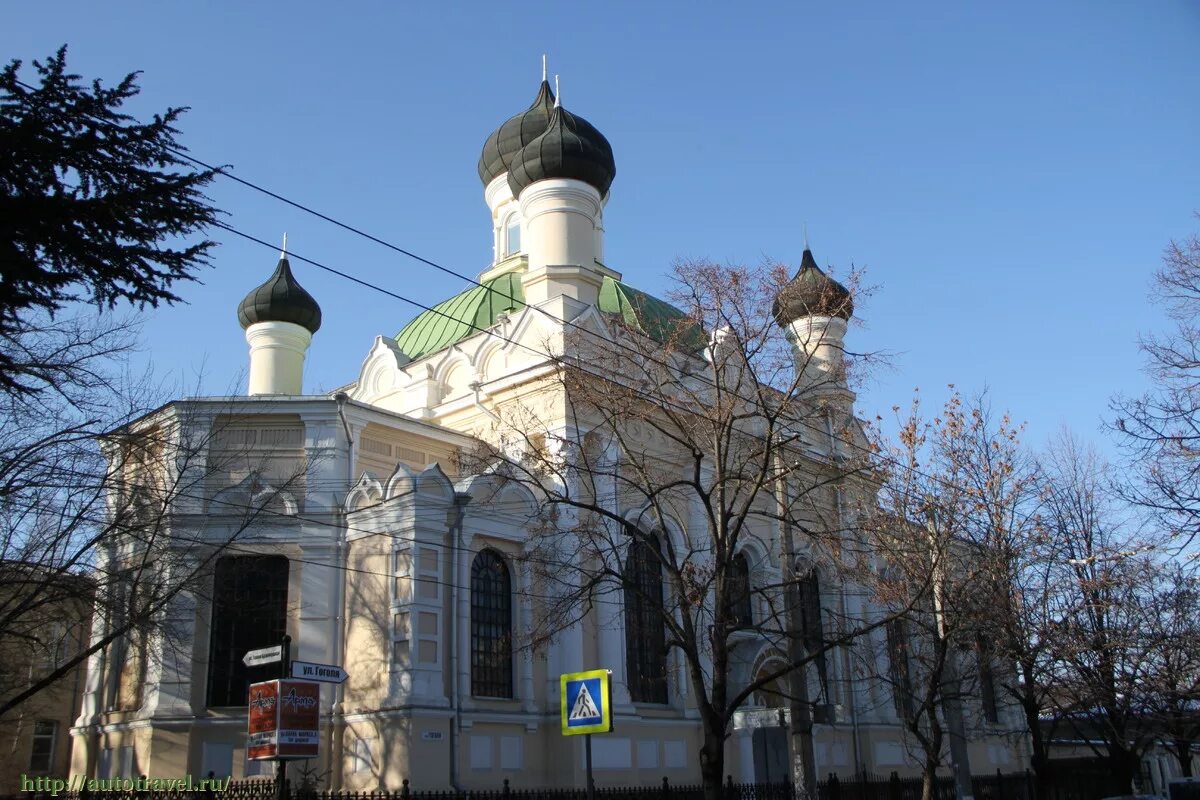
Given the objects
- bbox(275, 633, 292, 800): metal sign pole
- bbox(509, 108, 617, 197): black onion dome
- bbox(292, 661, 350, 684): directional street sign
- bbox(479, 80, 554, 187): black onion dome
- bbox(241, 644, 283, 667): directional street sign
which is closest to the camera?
bbox(275, 633, 292, 800): metal sign pole

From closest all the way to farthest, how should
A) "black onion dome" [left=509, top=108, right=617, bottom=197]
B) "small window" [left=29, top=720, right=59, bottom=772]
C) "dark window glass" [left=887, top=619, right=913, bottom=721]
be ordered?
1. "dark window glass" [left=887, top=619, right=913, bottom=721]
2. "small window" [left=29, top=720, right=59, bottom=772]
3. "black onion dome" [left=509, top=108, right=617, bottom=197]

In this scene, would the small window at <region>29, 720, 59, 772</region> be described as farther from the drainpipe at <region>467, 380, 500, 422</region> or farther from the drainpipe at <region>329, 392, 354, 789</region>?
the drainpipe at <region>467, 380, 500, 422</region>

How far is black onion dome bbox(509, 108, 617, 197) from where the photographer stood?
87.3ft

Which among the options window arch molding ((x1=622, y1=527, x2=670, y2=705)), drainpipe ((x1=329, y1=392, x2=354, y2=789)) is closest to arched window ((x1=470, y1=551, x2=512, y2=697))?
drainpipe ((x1=329, y1=392, x2=354, y2=789))

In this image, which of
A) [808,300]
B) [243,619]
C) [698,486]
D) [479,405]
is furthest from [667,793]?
[479,405]

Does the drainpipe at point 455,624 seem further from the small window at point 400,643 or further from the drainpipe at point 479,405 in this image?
the drainpipe at point 479,405

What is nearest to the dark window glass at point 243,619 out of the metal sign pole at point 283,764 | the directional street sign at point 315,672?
the directional street sign at point 315,672

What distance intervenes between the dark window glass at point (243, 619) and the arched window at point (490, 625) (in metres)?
3.57

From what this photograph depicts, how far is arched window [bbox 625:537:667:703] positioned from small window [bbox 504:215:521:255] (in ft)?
43.6

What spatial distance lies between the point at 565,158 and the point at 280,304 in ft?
28.8

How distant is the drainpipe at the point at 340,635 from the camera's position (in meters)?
18.9

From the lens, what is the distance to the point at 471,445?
24281mm

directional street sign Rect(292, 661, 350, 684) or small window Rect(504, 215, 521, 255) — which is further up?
small window Rect(504, 215, 521, 255)

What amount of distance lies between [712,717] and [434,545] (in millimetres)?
7628
